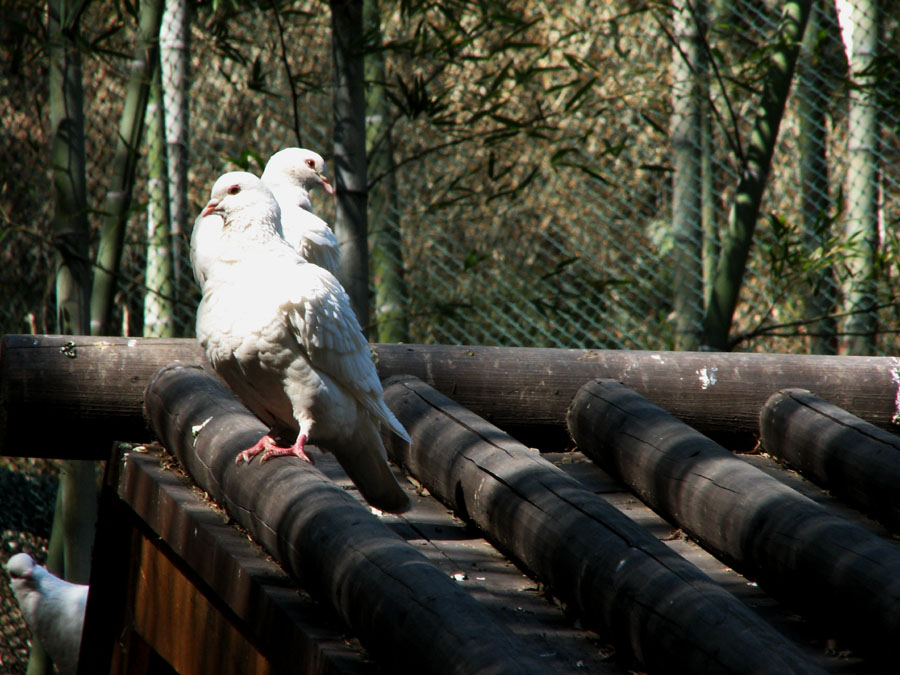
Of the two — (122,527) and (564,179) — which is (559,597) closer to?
(122,527)

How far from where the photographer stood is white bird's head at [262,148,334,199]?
9.97 ft

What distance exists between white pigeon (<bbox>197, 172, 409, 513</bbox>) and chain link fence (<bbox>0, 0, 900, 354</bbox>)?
4.79 feet

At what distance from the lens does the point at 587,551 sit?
4.81 ft

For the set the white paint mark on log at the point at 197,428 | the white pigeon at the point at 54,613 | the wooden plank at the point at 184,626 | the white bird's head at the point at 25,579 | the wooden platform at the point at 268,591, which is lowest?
the white pigeon at the point at 54,613

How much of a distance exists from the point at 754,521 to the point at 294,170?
6.41 ft

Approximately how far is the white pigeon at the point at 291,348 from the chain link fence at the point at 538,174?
4.79 feet

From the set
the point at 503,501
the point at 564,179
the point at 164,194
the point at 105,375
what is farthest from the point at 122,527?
the point at 564,179

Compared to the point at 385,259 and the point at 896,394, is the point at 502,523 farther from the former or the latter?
the point at 385,259

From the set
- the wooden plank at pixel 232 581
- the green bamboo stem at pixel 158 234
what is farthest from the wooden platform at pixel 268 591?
the green bamboo stem at pixel 158 234

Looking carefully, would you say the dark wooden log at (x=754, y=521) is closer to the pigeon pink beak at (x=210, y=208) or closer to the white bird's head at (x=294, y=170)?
the pigeon pink beak at (x=210, y=208)

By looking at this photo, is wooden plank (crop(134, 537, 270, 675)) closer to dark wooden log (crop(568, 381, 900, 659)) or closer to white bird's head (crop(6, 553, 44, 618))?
dark wooden log (crop(568, 381, 900, 659))

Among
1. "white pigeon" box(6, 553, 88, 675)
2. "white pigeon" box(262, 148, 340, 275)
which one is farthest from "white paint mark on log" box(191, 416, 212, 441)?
"white pigeon" box(6, 553, 88, 675)

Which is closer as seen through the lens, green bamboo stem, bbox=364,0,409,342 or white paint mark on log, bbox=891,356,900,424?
white paint mark on log, bbox=891,356,900,424

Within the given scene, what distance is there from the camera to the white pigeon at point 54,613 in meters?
3.53
